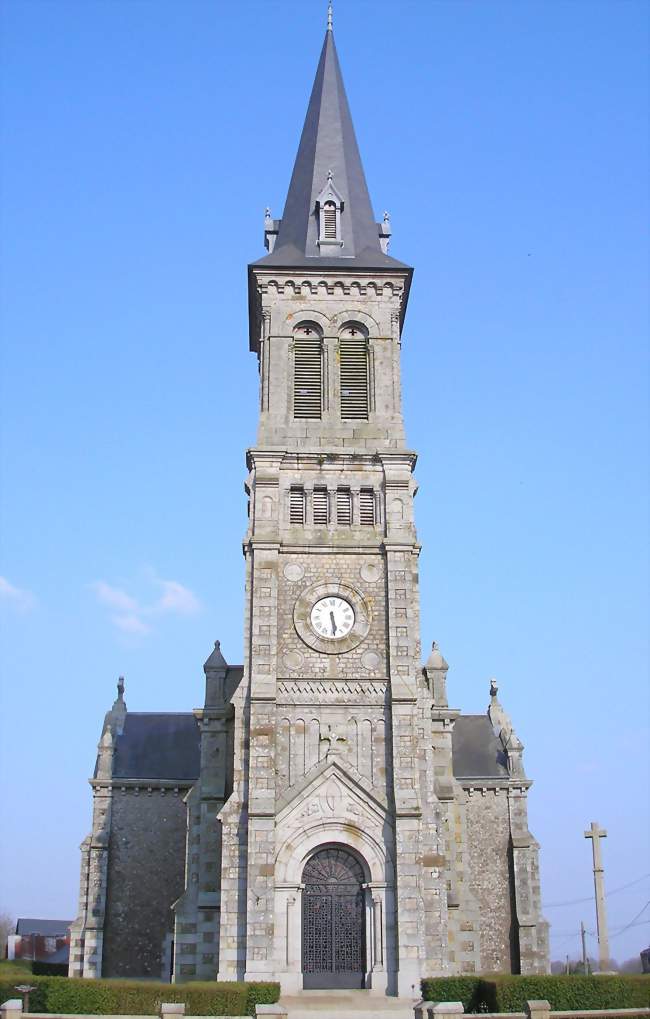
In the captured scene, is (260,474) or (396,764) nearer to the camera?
(396,764)

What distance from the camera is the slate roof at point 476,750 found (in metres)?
35.5

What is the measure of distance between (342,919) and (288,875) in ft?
5.82

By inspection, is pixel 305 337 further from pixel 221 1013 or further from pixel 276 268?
pixel 221 1013

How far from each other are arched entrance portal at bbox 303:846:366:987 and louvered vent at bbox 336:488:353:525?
29.5 ft

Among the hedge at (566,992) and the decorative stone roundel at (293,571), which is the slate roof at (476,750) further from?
the hedge at (566,992)

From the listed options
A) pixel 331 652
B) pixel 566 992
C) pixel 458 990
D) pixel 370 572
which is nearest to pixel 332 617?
pixel 331 652

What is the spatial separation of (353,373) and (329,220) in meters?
5.60

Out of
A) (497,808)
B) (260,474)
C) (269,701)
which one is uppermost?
(260,474)

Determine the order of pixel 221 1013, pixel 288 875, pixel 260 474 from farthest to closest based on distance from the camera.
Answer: pixel 260 474, pixel 288 875, pixel 221 1013

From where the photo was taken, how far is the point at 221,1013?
21.5 metres

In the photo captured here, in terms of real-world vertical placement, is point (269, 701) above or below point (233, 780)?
above

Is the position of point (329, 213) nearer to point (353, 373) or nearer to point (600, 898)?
point (353, 373)

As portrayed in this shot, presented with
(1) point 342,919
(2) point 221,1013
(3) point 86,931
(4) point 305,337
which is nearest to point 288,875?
(1) point 342,919

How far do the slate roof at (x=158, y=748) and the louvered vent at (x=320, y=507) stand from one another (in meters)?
10.3
